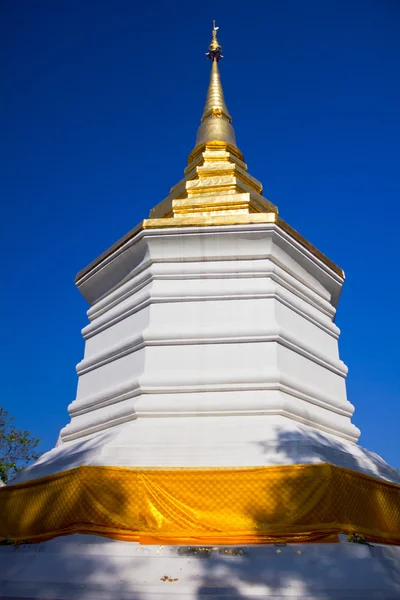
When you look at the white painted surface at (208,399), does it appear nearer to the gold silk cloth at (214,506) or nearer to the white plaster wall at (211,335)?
the white plaster wall at (211,335)

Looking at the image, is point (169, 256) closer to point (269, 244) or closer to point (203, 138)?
point (269, 244)

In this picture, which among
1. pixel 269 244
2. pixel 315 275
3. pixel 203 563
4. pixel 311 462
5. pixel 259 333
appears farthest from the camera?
pixel 315 275

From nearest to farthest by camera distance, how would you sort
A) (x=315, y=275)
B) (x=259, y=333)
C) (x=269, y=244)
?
Result: (x=259, y=333) < (x=269, y=244) < (x=315, y=275)

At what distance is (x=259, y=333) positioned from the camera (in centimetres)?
704

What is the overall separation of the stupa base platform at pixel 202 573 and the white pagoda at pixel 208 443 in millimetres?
12

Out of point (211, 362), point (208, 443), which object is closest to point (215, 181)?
point (211, 362)

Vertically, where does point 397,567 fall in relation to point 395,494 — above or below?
below

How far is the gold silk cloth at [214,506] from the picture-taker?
5180mm

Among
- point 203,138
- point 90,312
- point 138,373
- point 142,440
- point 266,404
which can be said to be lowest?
point 142,440

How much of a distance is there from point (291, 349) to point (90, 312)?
3.27 m

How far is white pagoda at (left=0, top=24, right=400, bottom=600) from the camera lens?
491cm

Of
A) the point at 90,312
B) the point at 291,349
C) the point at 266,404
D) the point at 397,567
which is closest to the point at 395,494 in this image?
the point at 397,567

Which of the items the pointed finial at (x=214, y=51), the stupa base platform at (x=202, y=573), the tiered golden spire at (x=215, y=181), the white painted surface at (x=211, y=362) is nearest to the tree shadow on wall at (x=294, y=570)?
the stupa base platform at (x=202, y=573)

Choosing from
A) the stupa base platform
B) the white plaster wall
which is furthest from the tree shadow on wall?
the white plaster wall
